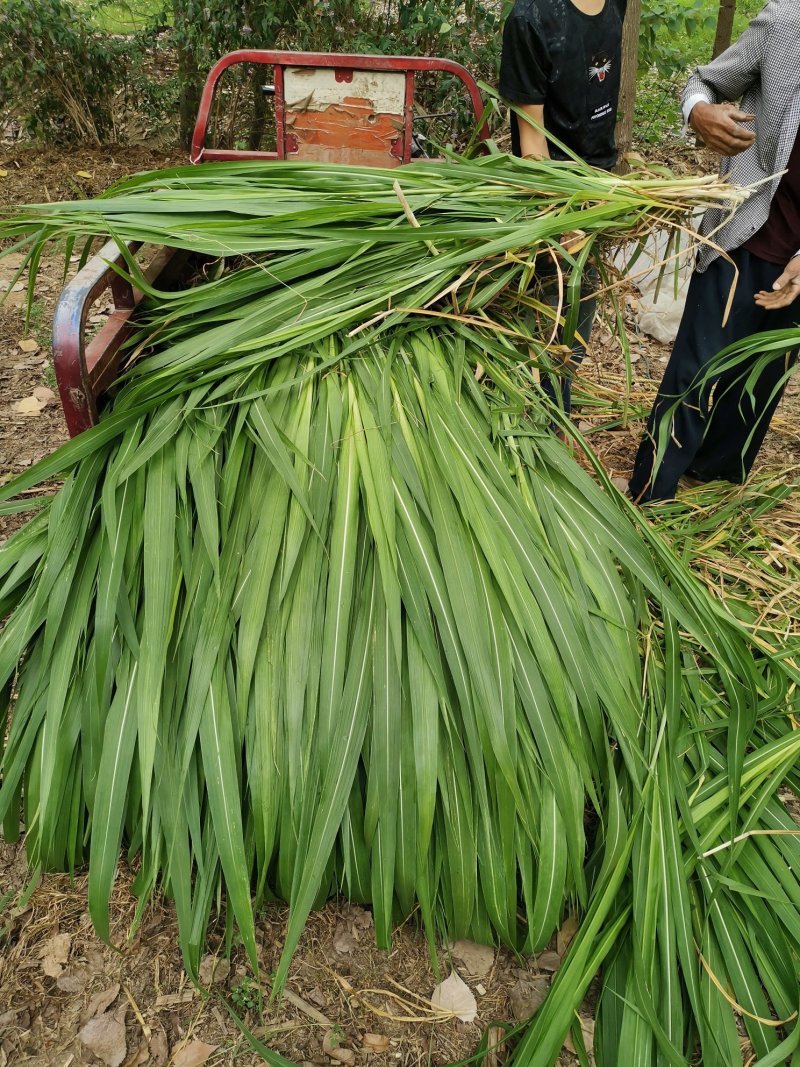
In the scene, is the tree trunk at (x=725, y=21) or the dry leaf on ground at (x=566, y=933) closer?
the dry leaf on ground at (x=566, y=933)

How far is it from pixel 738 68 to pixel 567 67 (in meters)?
0.46

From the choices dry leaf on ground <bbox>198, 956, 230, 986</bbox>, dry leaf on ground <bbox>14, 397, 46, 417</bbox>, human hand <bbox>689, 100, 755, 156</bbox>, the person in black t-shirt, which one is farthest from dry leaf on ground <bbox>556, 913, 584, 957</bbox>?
dry leaf on ground <bbox>14, 397, 46, 417</bbox>

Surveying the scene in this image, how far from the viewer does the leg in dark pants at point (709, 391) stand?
2.13 m

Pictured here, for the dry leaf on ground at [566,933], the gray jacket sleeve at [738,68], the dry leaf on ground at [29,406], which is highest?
the gray jacket sleeve at [738,68]

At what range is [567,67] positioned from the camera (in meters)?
2.22

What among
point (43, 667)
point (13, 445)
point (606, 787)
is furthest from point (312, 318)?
point (13, 445)

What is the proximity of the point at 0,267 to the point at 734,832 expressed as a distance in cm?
388

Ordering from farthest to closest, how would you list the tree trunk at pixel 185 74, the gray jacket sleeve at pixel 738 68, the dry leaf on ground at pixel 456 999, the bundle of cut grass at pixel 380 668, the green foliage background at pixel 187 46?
the tree trunk at pixel 185 74 < the green foliage background at pixel 187 46 < the gray jacket sleeve at pixel 738 68 < the dry leaf on ground at pixel 456 999 < the bundle of cut grass at pixel 380 668

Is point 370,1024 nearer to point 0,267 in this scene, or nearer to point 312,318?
point 312,318

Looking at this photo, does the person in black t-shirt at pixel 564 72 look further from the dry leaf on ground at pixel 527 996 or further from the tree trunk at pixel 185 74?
the tree trunk at pixel 185 74

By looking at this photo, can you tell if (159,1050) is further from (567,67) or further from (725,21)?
(725,21)

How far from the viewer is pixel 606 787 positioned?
1.49 m

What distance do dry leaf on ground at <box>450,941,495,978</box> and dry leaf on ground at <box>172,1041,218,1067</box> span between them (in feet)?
1.48

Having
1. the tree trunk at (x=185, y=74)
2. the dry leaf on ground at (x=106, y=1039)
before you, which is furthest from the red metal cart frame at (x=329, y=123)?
the tree trunk at (x=185, y=74)
